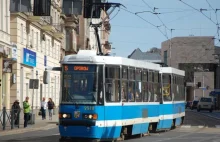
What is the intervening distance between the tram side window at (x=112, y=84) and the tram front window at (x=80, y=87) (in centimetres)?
56

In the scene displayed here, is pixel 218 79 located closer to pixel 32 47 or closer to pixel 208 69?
pixel 208 69

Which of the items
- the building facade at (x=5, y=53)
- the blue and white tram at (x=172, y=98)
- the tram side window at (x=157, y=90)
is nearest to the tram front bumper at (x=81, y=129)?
the tram side window at (x=157, y=90)

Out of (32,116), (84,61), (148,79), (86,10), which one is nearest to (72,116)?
(84,61)

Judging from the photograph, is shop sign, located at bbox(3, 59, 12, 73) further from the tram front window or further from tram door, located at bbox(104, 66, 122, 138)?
the tram front window

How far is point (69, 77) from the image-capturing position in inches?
889

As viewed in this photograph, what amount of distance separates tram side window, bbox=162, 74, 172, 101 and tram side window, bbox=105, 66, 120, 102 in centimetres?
783

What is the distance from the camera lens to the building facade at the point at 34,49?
47.7 m

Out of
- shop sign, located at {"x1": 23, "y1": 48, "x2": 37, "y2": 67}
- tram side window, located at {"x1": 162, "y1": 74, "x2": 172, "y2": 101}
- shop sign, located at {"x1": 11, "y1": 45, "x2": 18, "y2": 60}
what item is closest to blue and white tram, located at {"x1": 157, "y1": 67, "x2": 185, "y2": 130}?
tram side window, located at {"x1": 162, "y1": 74, "x2": 172, "y2": 101}

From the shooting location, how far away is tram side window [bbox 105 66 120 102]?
889 inches

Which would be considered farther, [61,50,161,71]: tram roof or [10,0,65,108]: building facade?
[10,0,65,108]: building facade

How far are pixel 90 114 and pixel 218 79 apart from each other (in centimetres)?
10403

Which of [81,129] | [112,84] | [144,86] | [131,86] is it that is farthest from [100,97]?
[144,86]

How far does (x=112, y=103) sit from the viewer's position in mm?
22781

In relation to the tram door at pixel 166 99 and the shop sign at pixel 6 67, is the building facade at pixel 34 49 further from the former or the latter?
the tram door at pixel 166 99
